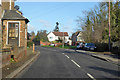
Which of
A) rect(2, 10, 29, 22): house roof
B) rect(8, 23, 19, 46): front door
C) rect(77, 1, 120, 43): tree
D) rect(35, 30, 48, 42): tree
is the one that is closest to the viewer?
rect(2, 10, 29, 22): house roof

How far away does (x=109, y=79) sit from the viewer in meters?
8.05

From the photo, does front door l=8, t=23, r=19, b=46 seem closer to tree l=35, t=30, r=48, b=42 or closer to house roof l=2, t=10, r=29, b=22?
house roof l=2, t=10, r=29, b=22

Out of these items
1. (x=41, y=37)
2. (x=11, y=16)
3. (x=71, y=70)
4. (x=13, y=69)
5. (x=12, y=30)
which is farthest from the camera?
(x=41, y=37)

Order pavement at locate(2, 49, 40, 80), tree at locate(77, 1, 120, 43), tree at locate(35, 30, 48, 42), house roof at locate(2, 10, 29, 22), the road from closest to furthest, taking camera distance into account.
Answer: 1. pavement at locate(2, 49, 40, 80)
2. the road
3. house roof at locate(2, 10, 29, 22)
4. tree at locate(77, 1, 120, 43)
5. tree at locate(35, 30, 48, 42)

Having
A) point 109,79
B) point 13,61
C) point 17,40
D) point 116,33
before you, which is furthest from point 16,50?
point 116,33

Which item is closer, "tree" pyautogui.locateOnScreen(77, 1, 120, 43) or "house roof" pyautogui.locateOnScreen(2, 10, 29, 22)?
"house roof" pyautogui.locateOnScreen(2, 10, 29, 22)

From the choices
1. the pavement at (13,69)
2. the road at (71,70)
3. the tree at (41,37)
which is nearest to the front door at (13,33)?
the road at (71,70)

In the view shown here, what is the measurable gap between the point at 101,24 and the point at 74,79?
34.9 metres

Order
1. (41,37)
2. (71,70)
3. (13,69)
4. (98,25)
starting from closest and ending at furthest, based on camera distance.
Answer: (13,69), (71,70), (98,25), (41,37)

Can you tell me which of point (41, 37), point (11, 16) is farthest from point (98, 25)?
A: point (41, 37)

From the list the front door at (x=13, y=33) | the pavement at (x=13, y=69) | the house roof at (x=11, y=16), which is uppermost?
the house roof at (x=11, y=16)

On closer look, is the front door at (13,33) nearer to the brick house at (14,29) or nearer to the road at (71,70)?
the brick house at (14,29)

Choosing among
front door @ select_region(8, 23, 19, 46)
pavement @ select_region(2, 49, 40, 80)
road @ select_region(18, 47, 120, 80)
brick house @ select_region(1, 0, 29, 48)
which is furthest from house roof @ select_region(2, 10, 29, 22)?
pavement @ select_region(2, 49, 40, 80)

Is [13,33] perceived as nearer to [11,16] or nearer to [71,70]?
[11,16]
